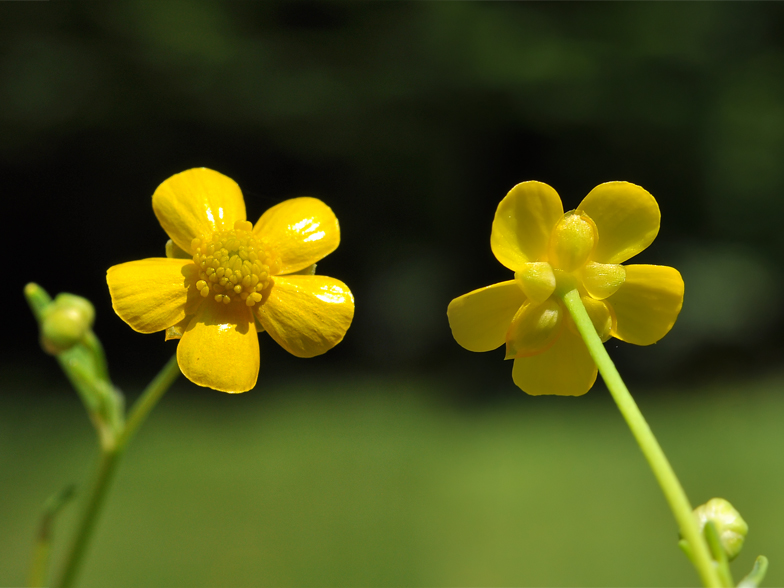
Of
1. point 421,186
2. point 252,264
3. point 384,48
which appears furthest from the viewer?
point 421,186

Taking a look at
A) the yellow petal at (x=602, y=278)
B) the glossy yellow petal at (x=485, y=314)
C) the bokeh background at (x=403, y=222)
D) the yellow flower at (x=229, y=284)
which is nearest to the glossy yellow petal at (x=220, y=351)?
the yellow flower at (x=229, y=284)

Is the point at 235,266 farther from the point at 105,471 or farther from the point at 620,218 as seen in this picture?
the point at 620,218

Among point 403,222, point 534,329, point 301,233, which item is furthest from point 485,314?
point 403,222

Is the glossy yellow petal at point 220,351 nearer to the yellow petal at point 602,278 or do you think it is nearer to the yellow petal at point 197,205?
the yellow petal at point 197,205

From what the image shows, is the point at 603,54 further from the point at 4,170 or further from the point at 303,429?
the point at 4,170

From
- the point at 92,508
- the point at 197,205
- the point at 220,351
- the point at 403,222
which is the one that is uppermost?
the point at 403,222

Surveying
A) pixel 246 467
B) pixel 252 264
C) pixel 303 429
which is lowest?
pixel 252 264

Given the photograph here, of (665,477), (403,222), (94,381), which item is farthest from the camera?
(403,222)

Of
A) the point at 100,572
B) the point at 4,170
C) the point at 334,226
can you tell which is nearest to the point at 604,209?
the point at 334,226
